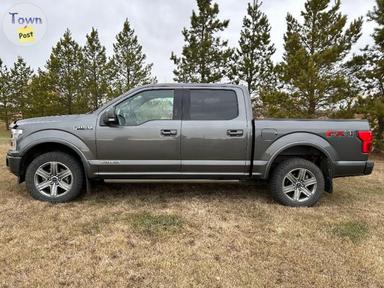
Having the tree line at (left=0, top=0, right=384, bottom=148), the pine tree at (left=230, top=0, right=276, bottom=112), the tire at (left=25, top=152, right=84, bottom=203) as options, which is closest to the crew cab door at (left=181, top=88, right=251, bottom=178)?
the tire at (left=25, top=152, right=84, bottom=203)

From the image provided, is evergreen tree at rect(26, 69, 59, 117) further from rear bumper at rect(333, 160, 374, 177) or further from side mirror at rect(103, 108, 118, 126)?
rear bumper at rect(333, 160, 374, 177)

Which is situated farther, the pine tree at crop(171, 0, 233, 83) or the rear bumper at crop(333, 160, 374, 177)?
the pine tree at crop(171, 0, 233, 83)

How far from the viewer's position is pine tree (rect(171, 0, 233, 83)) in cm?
1952

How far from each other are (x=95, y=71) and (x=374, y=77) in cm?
1981

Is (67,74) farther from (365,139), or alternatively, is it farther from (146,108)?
(365,139)

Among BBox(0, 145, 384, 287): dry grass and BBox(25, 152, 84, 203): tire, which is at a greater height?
BBox(25, 152, 84, 203): tire

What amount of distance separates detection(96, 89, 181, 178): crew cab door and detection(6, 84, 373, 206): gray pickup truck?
0.05ft

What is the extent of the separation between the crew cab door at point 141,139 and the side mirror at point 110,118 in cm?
6

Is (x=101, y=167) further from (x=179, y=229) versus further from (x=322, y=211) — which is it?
(x=322, y=211)

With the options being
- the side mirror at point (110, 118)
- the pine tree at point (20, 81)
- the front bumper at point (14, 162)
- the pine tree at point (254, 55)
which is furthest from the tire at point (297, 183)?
the pine tree at point (20, 81)

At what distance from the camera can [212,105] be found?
456cm

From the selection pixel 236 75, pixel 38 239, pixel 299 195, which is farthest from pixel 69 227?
pixel 236 75

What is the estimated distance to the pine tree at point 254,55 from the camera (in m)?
18.6

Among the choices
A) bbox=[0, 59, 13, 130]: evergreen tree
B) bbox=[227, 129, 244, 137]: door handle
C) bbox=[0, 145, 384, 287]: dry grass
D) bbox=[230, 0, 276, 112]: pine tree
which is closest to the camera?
bbox=[0, 145, 384, 287]: dry grass
